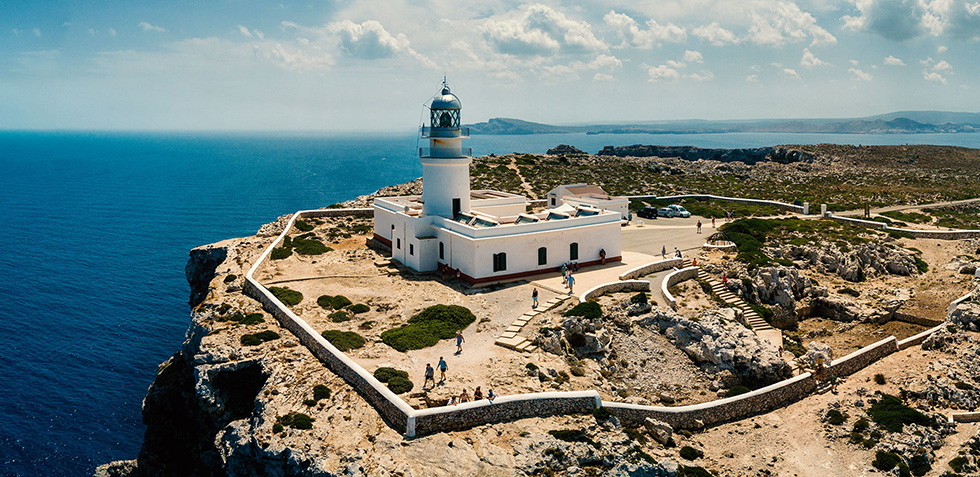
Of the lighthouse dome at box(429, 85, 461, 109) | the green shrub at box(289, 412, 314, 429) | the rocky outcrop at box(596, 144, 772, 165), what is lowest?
the green shrub at box(289, 412, 314, 429)

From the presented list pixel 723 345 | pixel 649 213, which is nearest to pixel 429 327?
pixel 723 345

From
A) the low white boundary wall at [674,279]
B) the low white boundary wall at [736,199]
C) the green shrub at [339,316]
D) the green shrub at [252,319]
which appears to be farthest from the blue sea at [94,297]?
the low white boundary wall at [736,199]

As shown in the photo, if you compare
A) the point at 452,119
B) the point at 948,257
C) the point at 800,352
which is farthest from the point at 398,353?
the point at 948,257

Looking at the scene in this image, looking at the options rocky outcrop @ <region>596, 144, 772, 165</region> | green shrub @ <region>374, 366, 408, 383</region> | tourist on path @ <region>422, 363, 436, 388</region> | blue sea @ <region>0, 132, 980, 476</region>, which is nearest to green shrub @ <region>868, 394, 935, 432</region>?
tourist on path @ <region>422, 363, 436, 388</region>

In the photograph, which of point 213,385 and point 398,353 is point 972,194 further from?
point 213,385

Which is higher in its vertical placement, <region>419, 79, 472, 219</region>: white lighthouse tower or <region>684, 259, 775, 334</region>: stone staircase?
<region>419, 79, 472, 219</region>: white lighthouse tower

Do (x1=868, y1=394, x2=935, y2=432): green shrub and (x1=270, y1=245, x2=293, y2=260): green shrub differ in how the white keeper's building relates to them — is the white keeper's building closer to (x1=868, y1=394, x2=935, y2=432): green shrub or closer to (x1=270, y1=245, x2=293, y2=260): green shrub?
(x1=270, y1=245, x2=293, y2=260): green shrub

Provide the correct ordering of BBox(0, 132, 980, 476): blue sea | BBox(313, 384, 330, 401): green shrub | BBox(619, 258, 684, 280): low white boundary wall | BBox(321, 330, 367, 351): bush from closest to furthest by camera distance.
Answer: BBox(313, 384, 330, 401): green shrub → BBox(321, 330, 367, 351): bush → BBox(0, 132, 980, 476): blue sea → BBox(619, 258, 684, 280): low white boundary wall
